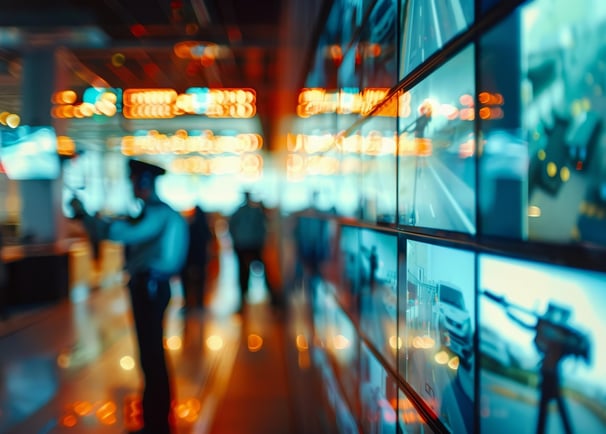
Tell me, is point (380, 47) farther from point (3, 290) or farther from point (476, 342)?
point (3, 290)

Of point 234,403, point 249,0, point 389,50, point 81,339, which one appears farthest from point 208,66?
point 389,50

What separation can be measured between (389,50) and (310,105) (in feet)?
10.9

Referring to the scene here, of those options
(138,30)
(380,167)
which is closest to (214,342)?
(138,30)

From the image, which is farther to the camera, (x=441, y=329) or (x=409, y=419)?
(x=409, y=419)

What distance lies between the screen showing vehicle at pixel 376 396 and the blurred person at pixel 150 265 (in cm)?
217

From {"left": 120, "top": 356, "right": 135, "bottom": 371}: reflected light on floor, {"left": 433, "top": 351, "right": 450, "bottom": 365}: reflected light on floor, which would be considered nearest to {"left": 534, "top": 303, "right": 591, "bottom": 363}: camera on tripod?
{"left": 433, "top": 351, "right": 450, "bottom": 365}: reflected light on floor

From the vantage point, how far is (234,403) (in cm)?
521

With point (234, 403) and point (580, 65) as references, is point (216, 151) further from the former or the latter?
point (580, 65)

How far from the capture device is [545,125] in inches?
34.2

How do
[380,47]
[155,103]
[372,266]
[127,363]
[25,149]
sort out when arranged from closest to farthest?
1. [380,47]
2. [372,266]
3. [25,149]
4. [127,363]
5. [155,103]

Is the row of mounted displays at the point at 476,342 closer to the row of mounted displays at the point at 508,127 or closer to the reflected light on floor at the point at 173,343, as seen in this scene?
the row of mounted displays at the point at 508,127

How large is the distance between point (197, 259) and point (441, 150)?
875 cm

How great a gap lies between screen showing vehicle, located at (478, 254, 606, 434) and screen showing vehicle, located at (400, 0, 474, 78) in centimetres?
47

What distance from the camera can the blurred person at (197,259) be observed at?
9844 millimetres
